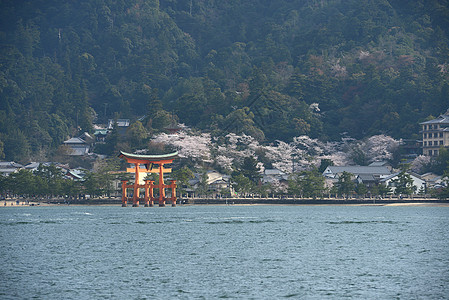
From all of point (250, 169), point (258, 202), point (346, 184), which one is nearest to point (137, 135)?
point (250, 169)

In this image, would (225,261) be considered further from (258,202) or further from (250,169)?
(250,169)

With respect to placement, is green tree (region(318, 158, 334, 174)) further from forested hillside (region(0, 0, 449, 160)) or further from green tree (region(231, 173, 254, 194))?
green tree (region(231, 173, 254, 194))

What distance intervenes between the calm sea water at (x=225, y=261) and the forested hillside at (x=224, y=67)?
169ft

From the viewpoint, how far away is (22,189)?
269ft

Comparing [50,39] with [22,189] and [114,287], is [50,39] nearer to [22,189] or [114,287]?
[22,189]

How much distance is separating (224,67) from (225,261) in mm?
101249

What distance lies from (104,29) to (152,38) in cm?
1594

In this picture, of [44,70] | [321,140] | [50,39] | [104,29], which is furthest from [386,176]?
[50,39]

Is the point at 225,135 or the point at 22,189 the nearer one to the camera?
the point at 22,189

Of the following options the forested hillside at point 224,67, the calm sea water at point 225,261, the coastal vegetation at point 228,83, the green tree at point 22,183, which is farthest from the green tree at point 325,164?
the calm sea water at point 225,261

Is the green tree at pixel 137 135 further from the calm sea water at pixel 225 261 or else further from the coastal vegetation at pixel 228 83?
the calm sea water at pixel 225 261

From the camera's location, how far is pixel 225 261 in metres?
28.6

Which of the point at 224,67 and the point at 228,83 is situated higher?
the point at 224,67

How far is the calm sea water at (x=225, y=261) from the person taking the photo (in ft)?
71.9
